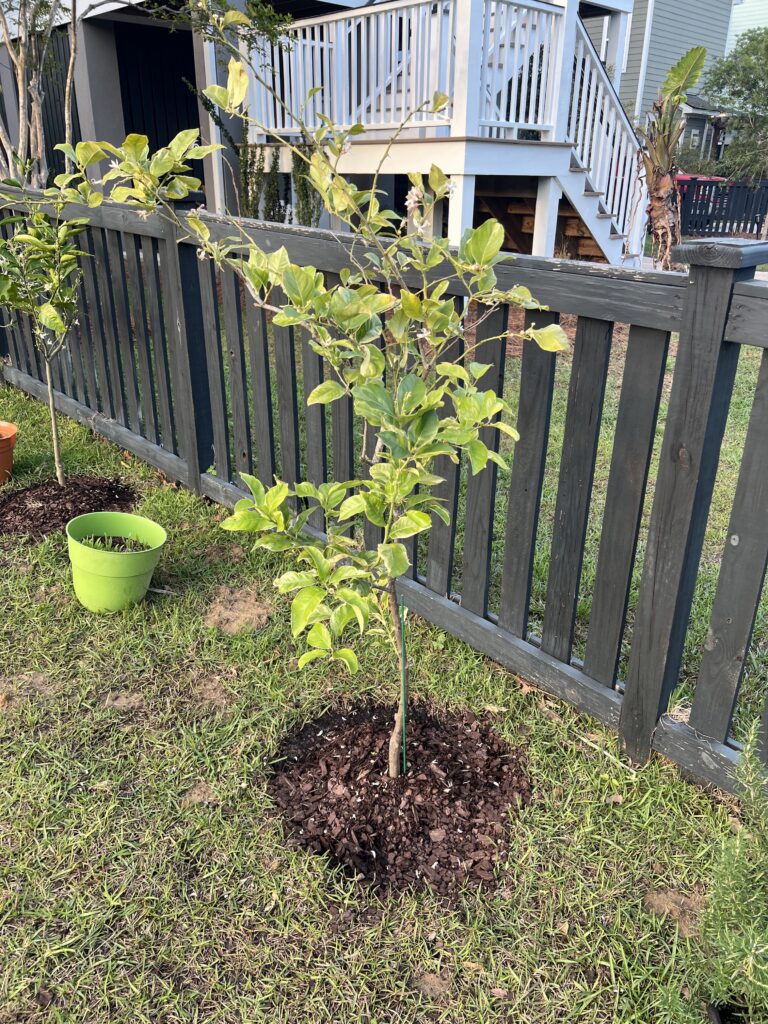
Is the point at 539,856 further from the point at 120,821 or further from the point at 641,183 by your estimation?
the point at 641,183

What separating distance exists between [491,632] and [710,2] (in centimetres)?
2407

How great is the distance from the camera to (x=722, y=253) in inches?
65.9

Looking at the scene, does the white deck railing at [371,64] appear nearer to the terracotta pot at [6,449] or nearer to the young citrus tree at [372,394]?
the terracotta pot at [6,449]

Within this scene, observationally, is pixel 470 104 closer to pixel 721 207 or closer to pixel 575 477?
pixel 575 477

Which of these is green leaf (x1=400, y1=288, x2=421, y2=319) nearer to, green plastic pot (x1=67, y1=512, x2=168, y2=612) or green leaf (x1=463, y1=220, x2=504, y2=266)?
green leaf (x1=463, y1=220, x2=504, y2=266)

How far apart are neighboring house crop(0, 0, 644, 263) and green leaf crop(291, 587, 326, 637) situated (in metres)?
6.07

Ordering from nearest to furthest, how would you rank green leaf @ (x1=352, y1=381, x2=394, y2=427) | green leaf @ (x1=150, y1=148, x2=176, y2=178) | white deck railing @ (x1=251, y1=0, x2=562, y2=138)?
1. green leaf @ (x1=352, y1=381, x2=394, y2=427)
2. green leaf @ (x1=150, y1=148, x2=176, y2=178)
3. white deck railing @ (x1=251, y1=0, x2=562, y2=138)

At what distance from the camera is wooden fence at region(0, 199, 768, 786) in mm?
1827

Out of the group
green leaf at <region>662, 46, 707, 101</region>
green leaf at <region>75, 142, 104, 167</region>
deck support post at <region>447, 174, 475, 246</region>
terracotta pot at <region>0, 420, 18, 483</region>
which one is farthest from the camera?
deck support post at <region>447, 174, 475, 246</region>

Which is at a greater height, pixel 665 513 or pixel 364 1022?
pixel 665 513

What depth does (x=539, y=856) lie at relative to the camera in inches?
78.0

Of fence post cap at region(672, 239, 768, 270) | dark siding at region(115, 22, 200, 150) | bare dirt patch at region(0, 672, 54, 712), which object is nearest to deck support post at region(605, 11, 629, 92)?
dark siding at region(115, 22, 200, 150)

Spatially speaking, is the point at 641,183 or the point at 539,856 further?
the point at 641,183

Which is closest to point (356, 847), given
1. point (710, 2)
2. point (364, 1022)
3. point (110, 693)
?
point (364, 1022)
